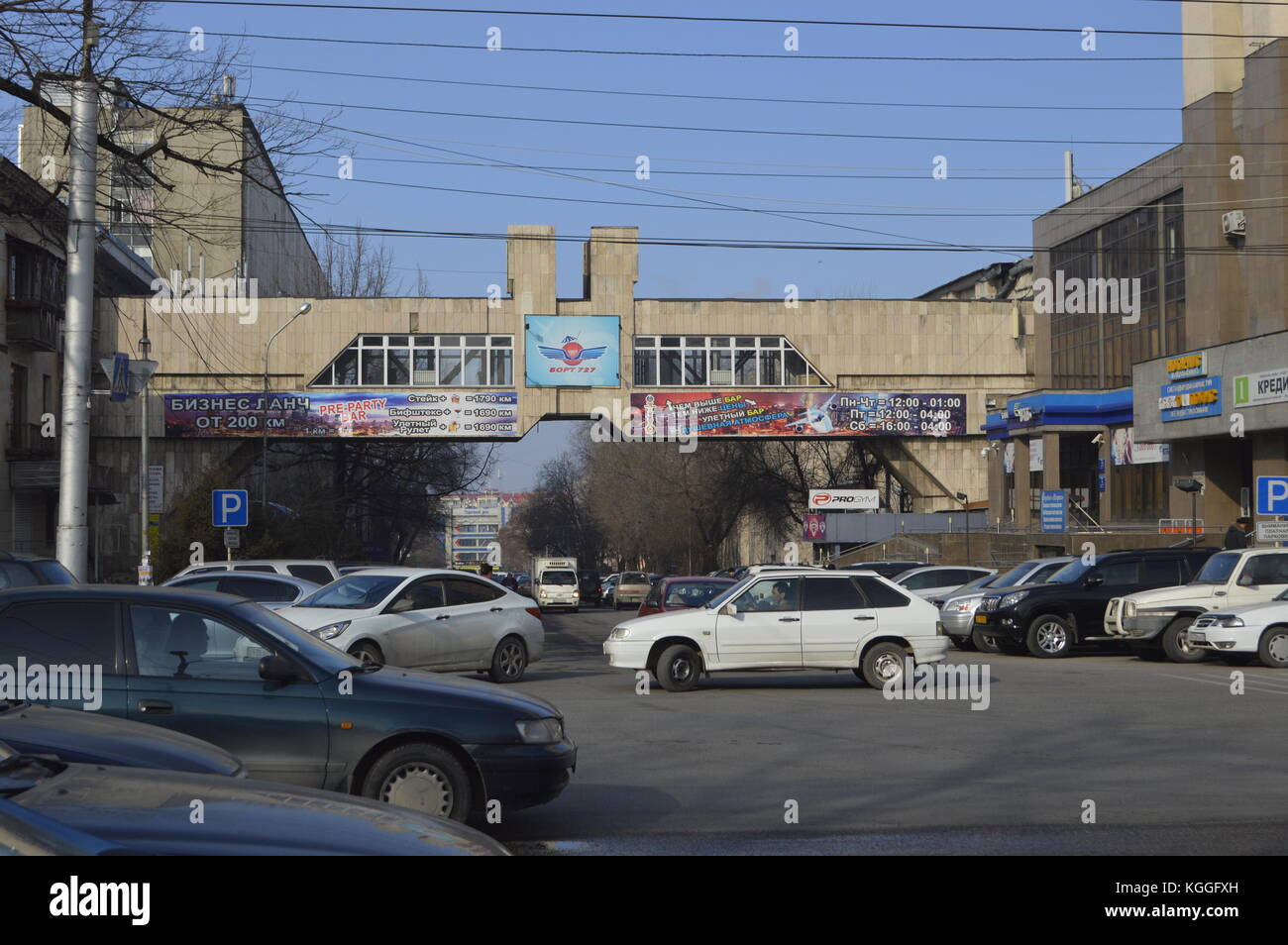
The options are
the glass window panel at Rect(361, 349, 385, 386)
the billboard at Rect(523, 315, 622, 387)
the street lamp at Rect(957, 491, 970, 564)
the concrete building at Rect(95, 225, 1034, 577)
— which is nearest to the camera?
the street lamp at Rect(957, 491, 970, 564)

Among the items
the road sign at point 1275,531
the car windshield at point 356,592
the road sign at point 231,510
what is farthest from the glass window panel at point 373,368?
the car windshield at point 356,592

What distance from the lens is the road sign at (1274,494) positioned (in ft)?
84.7

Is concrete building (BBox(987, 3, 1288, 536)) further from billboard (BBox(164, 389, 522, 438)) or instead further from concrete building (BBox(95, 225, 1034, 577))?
billboard (BBox(164, 389, 522, 438))

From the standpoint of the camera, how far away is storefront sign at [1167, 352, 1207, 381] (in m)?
40.6

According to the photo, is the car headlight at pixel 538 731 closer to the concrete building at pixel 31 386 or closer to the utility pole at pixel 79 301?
the utility pole at pixel 79 301

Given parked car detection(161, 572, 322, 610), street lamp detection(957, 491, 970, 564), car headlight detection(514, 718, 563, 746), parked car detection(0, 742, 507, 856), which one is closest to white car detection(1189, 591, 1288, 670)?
parked car detection(161, 572, 322, 610)

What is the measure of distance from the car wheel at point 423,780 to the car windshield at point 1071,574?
1724 centimetres

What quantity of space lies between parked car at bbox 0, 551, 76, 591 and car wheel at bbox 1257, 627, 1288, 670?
16.5 meters

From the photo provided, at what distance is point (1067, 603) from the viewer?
22797 mm

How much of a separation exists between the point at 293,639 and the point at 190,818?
173 inches

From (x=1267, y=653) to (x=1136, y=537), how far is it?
2467 centimetres

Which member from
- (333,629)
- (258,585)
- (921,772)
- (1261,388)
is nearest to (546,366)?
(1261,388)
